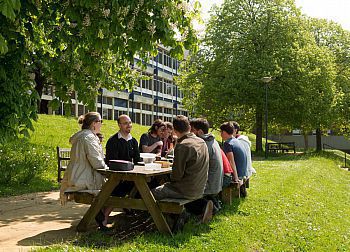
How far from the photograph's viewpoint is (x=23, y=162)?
554 inches

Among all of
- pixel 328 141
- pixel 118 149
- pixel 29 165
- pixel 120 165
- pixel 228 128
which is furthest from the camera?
pixel 328 141

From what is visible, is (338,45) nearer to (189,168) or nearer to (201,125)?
(201,125)

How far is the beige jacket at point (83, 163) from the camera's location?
21.4 feet

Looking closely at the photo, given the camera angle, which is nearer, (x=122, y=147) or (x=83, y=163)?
(x=83, y=163)

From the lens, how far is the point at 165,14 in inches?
250

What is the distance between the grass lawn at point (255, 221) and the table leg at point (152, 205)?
145mm

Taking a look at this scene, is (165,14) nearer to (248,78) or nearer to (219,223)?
(219,223)

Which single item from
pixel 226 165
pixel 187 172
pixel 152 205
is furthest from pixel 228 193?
pixel 152 205

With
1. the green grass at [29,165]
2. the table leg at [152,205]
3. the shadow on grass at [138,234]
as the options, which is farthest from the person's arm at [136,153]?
the green grass at [29,165]

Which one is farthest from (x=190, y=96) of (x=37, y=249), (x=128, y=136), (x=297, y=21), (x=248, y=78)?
(x=37, y=249)

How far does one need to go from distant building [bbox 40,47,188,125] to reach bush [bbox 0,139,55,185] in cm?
3110

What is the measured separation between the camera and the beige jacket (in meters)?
6.53

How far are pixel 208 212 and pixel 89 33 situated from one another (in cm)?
345

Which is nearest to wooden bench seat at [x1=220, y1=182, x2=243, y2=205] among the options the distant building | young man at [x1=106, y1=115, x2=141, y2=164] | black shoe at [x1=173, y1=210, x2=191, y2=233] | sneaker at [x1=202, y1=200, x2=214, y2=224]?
sneaker at [x1=202, y1=200, x2=214, y2=224]
